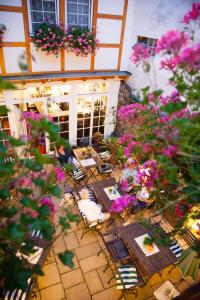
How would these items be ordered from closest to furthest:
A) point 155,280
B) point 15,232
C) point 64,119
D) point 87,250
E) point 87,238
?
1. point 15,232
2. point 155,280
3. point 87,250
4. point 87,238
5. point 64,119

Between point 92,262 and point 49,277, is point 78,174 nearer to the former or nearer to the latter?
point 92,262

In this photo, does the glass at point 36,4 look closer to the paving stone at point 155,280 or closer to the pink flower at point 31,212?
the pink flower at point 31,212

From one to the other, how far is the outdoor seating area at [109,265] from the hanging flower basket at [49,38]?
3.91m

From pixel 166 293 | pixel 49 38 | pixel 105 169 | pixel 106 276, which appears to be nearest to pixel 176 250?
pixel 166 293

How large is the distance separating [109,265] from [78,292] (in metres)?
0.84

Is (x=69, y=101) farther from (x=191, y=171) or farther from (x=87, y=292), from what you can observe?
(x=191, y=171)

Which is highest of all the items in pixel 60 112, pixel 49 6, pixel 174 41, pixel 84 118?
pixel 49 6

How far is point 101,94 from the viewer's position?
26.6 ft

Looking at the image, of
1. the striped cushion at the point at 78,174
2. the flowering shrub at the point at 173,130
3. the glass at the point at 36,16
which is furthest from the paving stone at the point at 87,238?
the glass at the point at 36,16

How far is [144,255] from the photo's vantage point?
4.46m

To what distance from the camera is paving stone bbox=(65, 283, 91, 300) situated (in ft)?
14.6

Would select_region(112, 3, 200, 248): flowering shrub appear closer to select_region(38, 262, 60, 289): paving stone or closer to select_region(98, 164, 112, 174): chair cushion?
select_region(38, 262, 60, 289): paving stone

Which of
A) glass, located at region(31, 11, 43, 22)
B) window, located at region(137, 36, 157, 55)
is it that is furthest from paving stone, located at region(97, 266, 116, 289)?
glass, located at region(31, 11, 43, 22)

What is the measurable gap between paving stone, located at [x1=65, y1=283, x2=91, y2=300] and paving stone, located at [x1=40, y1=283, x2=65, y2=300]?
12 centimetres
